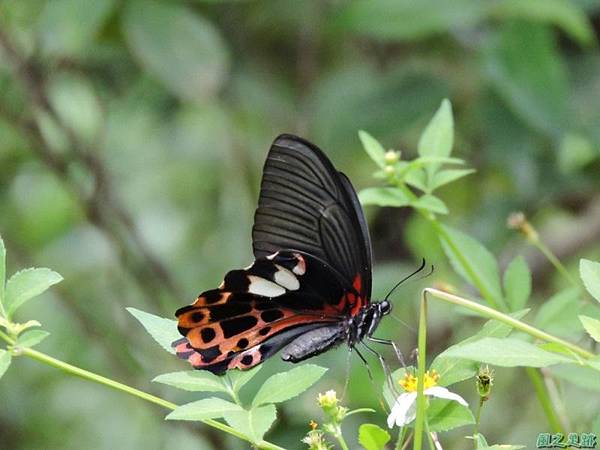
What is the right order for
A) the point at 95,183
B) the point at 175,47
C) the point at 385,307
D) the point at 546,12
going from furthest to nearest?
the point at 95,183 → the point at 175,47 → the point at 546,12 → the point at 385,307

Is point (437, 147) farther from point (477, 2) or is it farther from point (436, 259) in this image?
point (436, 259)

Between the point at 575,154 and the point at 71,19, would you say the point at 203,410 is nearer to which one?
the point at 71,19

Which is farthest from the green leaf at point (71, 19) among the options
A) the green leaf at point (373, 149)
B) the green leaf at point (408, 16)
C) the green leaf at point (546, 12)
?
the green leaf at point (373, 149)

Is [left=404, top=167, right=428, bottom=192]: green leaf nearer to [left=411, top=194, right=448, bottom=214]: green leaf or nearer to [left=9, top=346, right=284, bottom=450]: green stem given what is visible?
[left=411, top=194, right=448, bottom=214]: green leaf

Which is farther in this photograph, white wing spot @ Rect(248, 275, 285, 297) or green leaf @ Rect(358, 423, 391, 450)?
white wing spot @ Rect(248, 275, 285, 297)

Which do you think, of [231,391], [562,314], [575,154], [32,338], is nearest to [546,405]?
[562,314]

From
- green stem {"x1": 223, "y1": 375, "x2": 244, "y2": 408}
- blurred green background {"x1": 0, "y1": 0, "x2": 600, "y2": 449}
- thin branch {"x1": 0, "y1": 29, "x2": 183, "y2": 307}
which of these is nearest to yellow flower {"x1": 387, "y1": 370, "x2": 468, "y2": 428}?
green stem {"x1": 223, "y1": 375, "x2": 244, "y2": 408}

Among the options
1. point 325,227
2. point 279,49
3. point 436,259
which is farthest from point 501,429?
point 325,227
